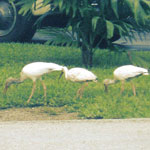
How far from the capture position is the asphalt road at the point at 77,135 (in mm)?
5824

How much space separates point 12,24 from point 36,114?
625 centimetres

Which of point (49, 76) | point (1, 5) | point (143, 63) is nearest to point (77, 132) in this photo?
point (49, 76)

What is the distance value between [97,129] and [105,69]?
426 centimetres

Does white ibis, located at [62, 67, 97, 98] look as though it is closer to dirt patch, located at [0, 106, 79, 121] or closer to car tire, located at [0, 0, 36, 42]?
dirt patch, located at [0, 106, 79, 121]

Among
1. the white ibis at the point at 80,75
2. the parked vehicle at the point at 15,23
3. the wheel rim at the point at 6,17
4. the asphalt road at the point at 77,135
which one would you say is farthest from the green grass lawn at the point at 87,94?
the wheel rim at the point at 6,17

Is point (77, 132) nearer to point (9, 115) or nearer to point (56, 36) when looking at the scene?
point (9, 115)

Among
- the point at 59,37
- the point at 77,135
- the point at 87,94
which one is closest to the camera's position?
the point at 77,135

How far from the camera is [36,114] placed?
24.6 feet

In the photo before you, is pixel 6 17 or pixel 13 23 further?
pixel 6 17

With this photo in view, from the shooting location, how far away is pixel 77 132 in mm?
6375

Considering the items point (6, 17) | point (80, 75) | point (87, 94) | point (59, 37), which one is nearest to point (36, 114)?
point (80, 75)

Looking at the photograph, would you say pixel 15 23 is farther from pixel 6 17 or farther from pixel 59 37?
pixel 59 37

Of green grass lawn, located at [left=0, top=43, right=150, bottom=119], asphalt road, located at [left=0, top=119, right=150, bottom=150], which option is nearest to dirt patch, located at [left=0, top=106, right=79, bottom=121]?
green grass lawn, located at [left=0, top=43, right=150, bottom=119]

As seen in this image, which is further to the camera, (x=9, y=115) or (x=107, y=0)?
(x=107, y=0)
